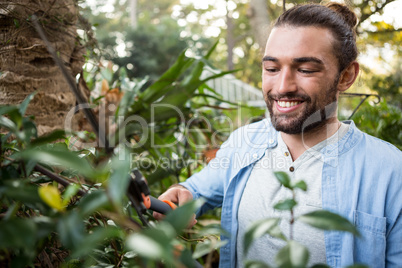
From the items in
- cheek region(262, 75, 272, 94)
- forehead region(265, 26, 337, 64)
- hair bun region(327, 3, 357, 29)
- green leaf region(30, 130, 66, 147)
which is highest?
hair bun region(327, 3, 357, 29)

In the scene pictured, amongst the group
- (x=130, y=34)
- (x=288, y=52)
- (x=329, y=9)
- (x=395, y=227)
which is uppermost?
(x=130, y=34)

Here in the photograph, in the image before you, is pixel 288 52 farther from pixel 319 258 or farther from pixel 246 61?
pixel 246 61

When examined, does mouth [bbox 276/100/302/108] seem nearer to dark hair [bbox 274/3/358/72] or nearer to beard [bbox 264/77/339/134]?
beard [bbox 264/77/339/134]

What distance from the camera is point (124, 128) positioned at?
4.70 feet

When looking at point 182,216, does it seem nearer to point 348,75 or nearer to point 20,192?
point 20,192

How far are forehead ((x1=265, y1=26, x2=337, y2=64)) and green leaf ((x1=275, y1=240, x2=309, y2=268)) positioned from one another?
720mm

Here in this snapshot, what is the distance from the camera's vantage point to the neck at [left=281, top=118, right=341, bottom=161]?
1005mm

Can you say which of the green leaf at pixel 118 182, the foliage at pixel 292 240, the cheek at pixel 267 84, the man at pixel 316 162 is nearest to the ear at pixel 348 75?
the man at pixel 316 162

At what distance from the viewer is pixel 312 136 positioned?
3.31 feet

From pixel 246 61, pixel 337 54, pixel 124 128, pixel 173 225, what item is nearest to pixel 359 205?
pixel 337 54

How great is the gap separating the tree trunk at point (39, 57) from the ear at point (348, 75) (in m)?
0.82

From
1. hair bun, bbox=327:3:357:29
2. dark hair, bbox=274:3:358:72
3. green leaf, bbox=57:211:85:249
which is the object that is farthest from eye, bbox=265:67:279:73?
green leaf, bbox=57:211:85:249

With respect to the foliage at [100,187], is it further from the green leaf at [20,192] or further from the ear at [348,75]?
the ear at [348,75]

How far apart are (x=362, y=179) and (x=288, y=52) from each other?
385 mm
